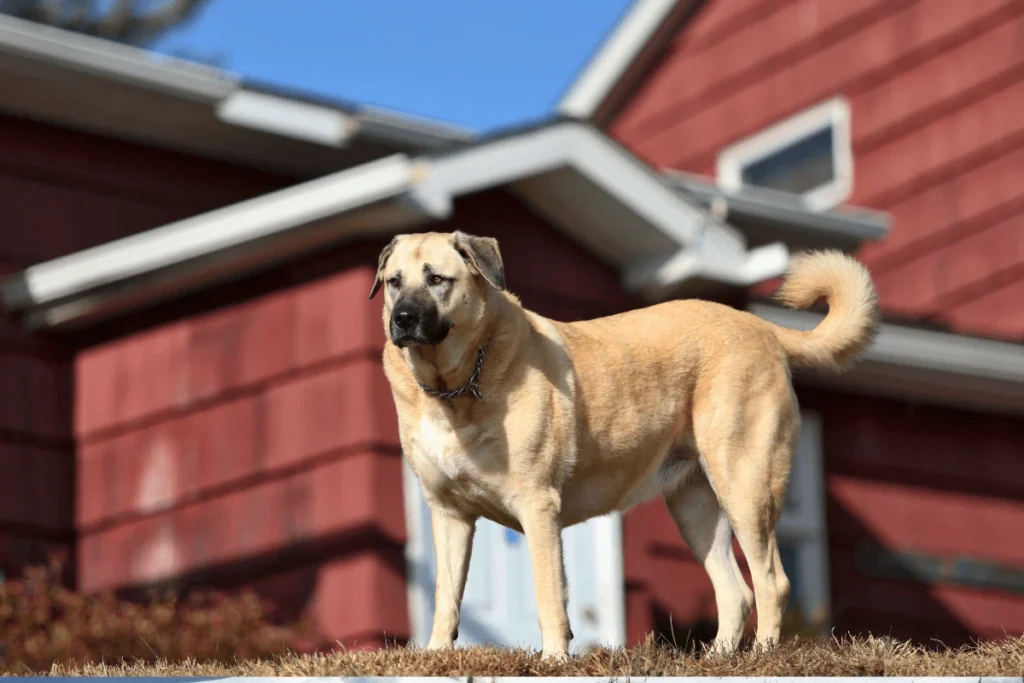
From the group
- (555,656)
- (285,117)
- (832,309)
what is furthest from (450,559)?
(285,117)

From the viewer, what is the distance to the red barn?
1008cm

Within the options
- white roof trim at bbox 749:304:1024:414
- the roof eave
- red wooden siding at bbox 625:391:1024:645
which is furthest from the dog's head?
the roof eave

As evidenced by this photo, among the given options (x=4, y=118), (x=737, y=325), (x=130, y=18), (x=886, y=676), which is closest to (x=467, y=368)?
(x=737, y=325)

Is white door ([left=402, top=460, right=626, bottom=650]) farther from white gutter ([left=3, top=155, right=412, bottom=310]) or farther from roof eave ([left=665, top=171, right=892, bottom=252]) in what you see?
roof eave ([left=665, top=171, right=892, bottom=252])

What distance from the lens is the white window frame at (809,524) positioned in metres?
12.1

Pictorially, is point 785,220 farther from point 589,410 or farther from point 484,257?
point 484,257

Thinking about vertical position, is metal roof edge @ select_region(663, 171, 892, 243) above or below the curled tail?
above

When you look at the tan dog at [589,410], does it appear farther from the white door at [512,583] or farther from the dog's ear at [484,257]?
the white door at [512,583]

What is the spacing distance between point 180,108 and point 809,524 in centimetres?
494

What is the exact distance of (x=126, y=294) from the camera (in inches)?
424

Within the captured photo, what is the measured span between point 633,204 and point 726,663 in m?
5.56

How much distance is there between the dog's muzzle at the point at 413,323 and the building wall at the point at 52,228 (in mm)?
5787

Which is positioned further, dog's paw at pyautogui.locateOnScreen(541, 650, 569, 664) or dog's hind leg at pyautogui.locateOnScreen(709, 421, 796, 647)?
dog's hind leg at pyautogui.locateOnScreen(709, 421, 796, 647)

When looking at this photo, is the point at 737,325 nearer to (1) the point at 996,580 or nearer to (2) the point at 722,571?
(2) the point at 722,571
